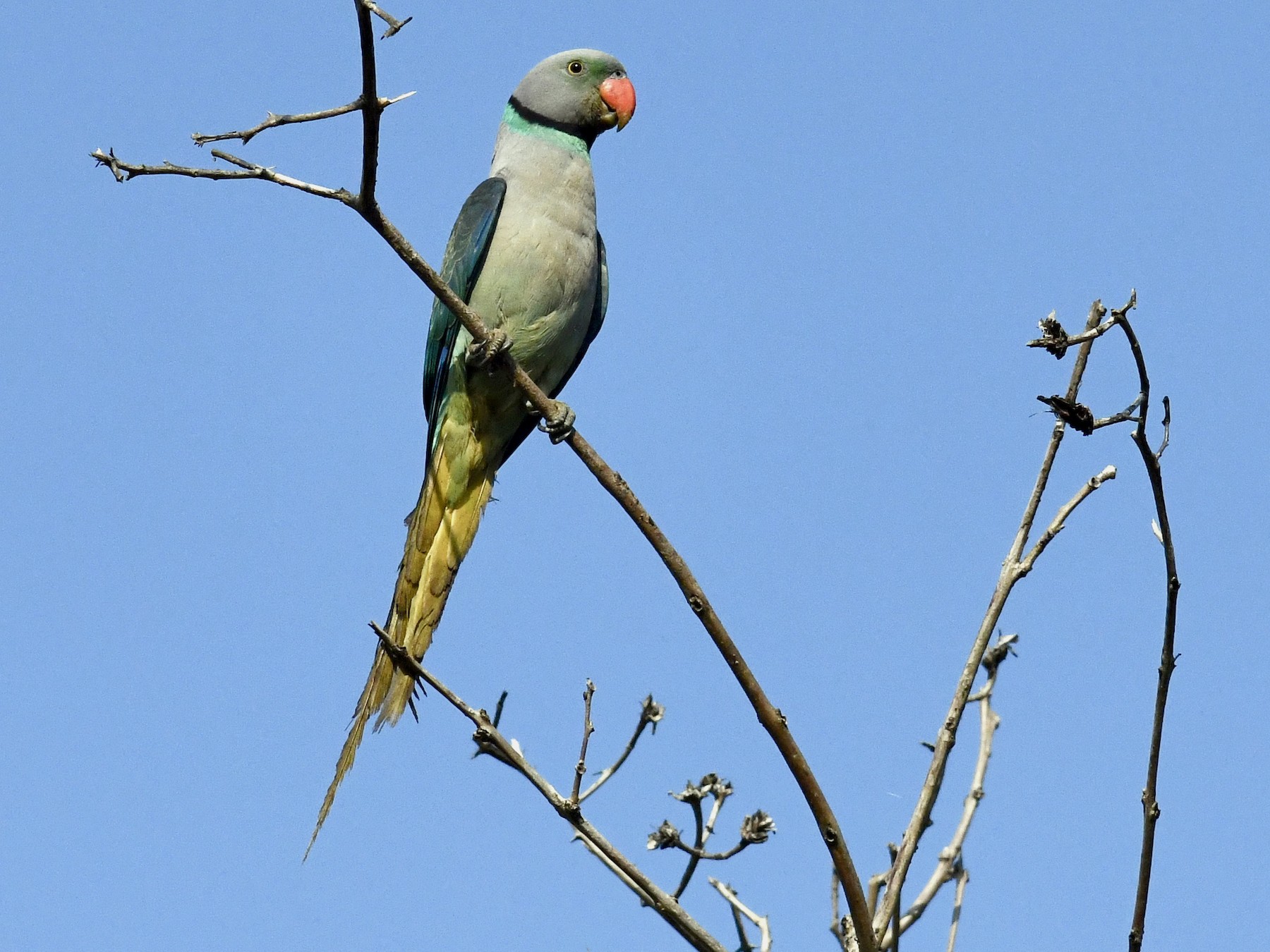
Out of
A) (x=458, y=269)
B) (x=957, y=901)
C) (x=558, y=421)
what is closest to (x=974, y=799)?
(x=957, y=901)

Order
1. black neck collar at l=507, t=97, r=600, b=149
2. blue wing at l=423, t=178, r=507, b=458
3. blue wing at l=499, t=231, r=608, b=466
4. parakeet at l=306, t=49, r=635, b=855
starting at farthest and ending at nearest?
black neck collar at l=507, t=97, r=600, b=149, blue wing at l=499, t=231, r=608, b=466, blue wing at l=423, t=178, r=507, b=458, parakeet at l=306, t=49, r=635, b=855

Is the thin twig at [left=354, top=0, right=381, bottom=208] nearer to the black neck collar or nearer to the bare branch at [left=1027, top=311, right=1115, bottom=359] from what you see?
the bare branch at [left=1027, top=311, right=1115, bottom=359]

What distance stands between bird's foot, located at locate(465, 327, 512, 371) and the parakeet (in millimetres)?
19

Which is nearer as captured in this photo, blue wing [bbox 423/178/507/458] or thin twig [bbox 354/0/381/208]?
thin twig [bbox 354/0/381/208]

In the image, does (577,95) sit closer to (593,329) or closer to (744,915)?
(593,329)

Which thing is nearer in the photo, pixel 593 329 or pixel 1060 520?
pixel 1060 520

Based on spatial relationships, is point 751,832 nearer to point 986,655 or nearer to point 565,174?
point 986,655

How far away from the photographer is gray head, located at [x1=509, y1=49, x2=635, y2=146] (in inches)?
206

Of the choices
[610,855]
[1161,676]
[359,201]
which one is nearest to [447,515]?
[359,201]

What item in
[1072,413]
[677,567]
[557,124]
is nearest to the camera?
[1072,413]

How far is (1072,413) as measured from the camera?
7.13ft

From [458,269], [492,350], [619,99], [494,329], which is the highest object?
[619,99]

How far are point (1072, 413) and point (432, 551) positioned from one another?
9.69ft

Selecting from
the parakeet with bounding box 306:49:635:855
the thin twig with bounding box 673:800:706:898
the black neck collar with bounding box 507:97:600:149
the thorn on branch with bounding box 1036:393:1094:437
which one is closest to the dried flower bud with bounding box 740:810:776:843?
the thin twig with bounding box 673:800:706:898
